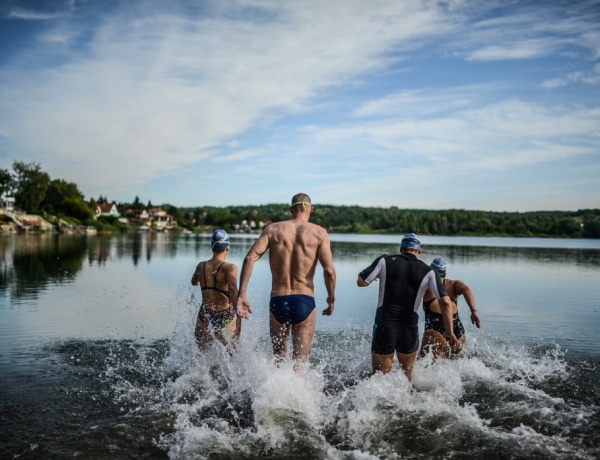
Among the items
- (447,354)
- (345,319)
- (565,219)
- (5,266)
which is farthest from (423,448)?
(565,219)

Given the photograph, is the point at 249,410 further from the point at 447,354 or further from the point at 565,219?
the point at 565,219

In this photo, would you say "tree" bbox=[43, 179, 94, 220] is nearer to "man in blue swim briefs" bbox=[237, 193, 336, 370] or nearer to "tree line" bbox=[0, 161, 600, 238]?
"tree line" bbox=[0, 161, 600, 238]

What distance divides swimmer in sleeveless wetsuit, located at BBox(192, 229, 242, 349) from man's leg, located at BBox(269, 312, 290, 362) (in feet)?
3.50

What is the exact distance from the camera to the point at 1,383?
817 cm

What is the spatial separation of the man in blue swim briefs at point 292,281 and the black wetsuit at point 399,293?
75 cm

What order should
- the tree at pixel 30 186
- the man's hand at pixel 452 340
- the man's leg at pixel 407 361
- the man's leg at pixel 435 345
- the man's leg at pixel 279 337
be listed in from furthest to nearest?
the tree at pixel 30 186, the man's leg at pixel 435 345, the man's hand at pixel 452 340, the man's leg at pixel 407 361, the man's leg at pixel 279 337

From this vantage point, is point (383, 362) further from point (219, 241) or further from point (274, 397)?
point (219, 241)

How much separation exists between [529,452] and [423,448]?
1.24 metres

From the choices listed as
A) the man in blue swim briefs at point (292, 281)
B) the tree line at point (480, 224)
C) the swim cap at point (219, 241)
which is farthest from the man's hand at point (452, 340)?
the tree line at point (480, 224)

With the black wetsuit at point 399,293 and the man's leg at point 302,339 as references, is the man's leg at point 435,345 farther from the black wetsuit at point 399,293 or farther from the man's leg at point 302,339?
the man's leg at point 302,339

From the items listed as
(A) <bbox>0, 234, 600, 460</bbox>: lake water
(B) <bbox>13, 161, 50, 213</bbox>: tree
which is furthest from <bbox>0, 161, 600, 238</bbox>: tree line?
(A) <bbox>0, 234, 600, 460</bbox>: lake water

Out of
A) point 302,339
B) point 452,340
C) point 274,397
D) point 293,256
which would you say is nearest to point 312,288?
point 293,256

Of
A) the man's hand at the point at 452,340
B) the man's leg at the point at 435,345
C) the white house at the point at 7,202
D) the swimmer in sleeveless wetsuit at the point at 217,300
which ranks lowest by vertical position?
the man's leg at the point at 435,345

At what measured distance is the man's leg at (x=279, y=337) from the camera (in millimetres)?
7324
